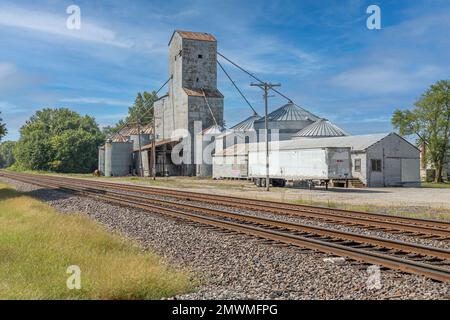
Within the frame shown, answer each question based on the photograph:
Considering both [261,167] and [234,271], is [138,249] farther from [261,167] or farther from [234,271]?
[261,167]

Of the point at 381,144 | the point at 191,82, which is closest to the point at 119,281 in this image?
the point at 381,144

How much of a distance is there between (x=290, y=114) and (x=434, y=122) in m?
24.5

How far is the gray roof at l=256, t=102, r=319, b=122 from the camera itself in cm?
7644

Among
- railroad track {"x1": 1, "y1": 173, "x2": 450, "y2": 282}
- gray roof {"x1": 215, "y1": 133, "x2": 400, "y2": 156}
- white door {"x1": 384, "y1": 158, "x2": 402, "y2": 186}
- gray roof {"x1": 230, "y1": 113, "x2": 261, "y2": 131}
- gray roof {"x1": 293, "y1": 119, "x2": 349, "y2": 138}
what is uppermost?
gray roof {"x1": 230, "y1": 113, "x2": 261, "y2": 131}

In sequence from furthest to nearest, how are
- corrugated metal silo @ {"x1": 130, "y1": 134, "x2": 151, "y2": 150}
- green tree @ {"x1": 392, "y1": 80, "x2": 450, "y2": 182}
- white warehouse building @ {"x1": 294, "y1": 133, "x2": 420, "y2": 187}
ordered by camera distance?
1. corrugated metal silo @ {"x1": 130, "y1": 134, "x2": 151, "y2": 150}
2. green tree @ {"x1": 392, "y1": 80, "x2": 450, "y2": 182}
3. white warehouse building @ {"x1": 294, "y1": 133, "x2": 420, "y2": 187}

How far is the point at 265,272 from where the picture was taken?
354 inches

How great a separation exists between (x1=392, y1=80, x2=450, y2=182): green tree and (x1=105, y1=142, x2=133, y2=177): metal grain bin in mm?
47030

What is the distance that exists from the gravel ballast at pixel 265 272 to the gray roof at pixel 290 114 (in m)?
63.7

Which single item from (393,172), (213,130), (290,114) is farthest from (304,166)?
(290,114)

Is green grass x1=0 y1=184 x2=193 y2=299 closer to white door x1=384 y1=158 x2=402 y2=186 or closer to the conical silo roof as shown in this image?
white door x1=384 y1=158 x2=402 y2=186

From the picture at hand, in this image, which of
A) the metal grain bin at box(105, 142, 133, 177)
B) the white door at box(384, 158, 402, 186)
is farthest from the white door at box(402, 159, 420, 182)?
the metal grain bin at box(105, 142, 133, 177)

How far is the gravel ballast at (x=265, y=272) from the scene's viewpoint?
7.41 m

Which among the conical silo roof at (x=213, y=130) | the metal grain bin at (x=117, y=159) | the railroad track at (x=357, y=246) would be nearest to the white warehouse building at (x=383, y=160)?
the conical silo roof at (x=213, y=130)

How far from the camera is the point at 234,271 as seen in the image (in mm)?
9086
